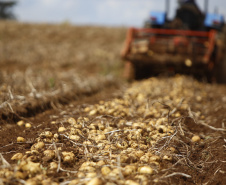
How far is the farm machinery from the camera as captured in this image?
17.5 feet

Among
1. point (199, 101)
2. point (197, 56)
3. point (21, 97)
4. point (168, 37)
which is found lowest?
point (199, 101)

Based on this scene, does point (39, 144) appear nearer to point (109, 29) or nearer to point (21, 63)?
point (21, 63)

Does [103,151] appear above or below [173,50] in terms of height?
Result: below

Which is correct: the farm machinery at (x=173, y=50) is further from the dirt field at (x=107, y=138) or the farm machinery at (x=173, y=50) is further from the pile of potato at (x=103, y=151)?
the pile of potato at (x=103, y=151)

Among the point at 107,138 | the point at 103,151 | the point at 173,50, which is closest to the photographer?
the point at 103,151

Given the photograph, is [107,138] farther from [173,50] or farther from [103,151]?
[173,50]

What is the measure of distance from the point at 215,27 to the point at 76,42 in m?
8.35

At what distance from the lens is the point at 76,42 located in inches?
508

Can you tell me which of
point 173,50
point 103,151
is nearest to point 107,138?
point 103,151

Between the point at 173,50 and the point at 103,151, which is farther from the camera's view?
the point at 173,50

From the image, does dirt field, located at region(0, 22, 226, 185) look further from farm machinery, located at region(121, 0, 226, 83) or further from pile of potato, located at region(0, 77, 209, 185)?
farm machinery, located at region(121, 0, 226, 83)

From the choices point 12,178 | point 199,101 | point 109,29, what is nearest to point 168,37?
point 199,101

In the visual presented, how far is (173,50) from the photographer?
5.45m

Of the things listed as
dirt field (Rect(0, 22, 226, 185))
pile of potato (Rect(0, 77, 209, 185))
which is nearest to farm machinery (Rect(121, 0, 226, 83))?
dirt field (Rect(0, 22, 226, 185))
